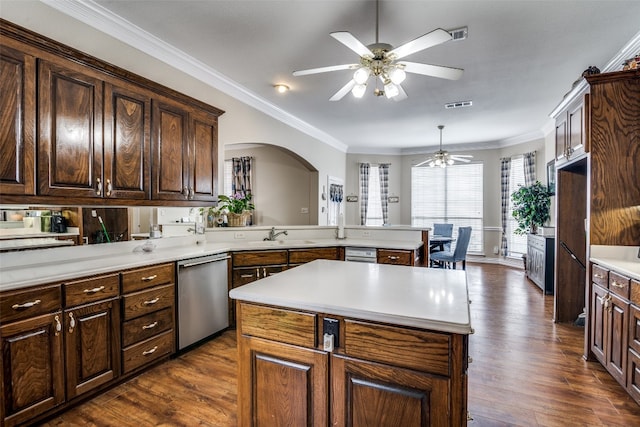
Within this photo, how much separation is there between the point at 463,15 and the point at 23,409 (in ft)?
13.0

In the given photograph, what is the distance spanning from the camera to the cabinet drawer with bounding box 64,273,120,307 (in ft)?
6.59

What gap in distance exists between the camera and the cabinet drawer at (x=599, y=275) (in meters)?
2.48

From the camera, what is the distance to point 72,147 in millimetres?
2238

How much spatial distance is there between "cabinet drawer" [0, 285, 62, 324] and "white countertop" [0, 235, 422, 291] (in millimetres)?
47

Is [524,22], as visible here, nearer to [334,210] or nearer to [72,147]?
[72,147]

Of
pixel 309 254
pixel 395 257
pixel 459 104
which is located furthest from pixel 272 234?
pixel 459 104

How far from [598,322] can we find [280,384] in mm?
2704

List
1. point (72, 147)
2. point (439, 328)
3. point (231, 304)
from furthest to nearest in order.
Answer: point (231, 304)
point (72, 147)
point (439, 328)

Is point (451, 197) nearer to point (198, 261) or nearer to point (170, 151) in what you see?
point (198, 261)

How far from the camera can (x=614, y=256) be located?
265cm

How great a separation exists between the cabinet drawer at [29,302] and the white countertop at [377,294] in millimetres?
1273

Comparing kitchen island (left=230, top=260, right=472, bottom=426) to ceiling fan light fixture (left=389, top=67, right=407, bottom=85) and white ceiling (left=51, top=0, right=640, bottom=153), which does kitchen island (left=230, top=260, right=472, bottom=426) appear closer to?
ceiling fan light fixture (left=389, top=67, right=407, bottom=85)

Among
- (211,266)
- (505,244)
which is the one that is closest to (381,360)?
(211,266)

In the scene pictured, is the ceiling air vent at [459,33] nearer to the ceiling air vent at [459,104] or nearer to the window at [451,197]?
the ceiling air vent at [459,104]
